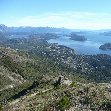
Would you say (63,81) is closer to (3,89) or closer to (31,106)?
(31,106)

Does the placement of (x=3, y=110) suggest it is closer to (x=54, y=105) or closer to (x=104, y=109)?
(x=54, y=105)

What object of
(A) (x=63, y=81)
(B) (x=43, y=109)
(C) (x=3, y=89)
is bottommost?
(C) (x=3, y=89)

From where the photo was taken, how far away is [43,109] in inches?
2124

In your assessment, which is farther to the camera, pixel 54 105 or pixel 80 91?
pixel 80 91

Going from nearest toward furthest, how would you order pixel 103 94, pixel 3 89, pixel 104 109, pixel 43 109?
pixel 104 109
pixel 43 109
pixel 103 94
pixel 3 89

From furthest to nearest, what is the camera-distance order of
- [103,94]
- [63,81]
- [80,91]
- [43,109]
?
[63,81], [80,91], [103,94], [43,109]

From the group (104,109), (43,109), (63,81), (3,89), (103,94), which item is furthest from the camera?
(3,89)

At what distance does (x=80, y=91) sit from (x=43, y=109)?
12.1m

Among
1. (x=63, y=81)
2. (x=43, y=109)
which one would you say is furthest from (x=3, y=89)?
(x=43, y=109)

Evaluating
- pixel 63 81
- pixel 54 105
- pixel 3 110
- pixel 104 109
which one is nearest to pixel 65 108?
pixel 54 105

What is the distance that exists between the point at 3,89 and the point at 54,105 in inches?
5819

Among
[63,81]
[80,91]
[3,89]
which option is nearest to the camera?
[80,91]

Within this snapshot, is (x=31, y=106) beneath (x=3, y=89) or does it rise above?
above

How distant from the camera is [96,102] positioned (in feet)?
174
